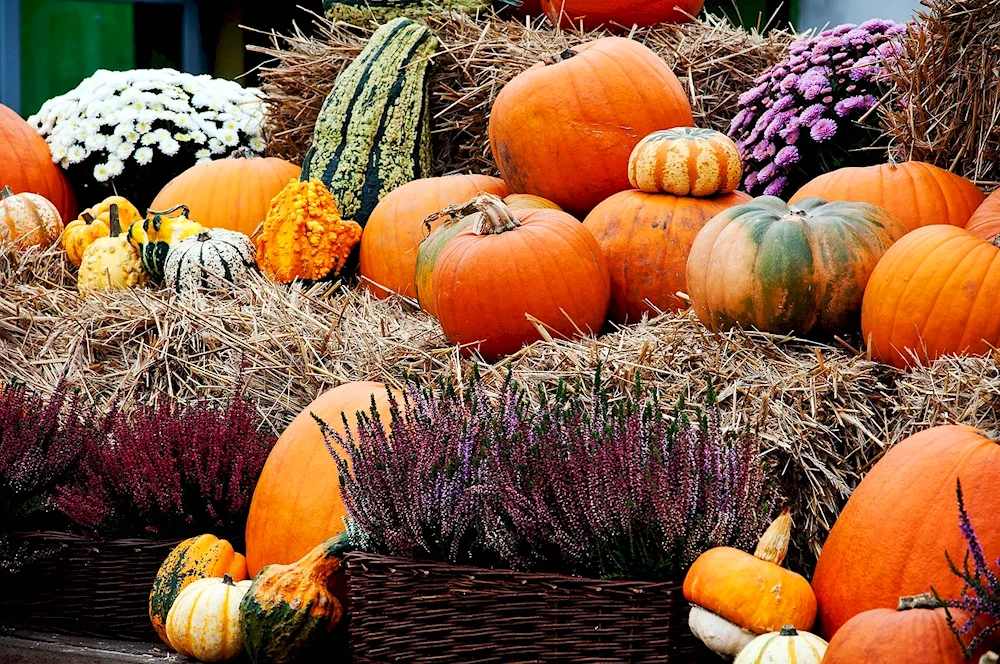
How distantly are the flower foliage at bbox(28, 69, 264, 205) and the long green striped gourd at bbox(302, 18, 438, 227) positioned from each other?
783 millimetres

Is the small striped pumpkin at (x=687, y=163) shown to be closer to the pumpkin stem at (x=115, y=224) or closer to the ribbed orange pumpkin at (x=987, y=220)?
the ribbed orange pumpkin at (x=987, y=220)

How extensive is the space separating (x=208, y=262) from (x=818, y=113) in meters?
2.13

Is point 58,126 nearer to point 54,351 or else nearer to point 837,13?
point 54,351

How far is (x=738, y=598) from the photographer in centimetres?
179

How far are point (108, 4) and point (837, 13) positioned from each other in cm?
494

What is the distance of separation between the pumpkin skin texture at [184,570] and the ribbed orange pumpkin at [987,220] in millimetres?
1956

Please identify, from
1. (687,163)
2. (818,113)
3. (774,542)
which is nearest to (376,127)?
(687,163)

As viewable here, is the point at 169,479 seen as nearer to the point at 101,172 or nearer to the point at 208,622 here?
the point at 208,622

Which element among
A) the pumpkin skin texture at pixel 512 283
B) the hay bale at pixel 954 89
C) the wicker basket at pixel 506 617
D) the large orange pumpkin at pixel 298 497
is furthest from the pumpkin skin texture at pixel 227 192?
the wicker basket at pixel 506 617

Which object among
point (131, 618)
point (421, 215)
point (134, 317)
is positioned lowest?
point (131, 618)

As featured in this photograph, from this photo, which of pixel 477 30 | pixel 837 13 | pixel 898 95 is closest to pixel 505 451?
pixel 898 95

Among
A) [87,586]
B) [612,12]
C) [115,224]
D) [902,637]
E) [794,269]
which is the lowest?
[87,586]

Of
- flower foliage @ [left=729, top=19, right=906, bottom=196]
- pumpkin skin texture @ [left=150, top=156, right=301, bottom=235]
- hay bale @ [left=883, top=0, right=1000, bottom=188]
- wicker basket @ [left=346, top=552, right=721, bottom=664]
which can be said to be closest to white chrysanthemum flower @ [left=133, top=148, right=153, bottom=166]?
pumpkin skin texture @ [left=150, top=156, right=301, bottom=235]

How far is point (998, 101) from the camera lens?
3.10 metres
